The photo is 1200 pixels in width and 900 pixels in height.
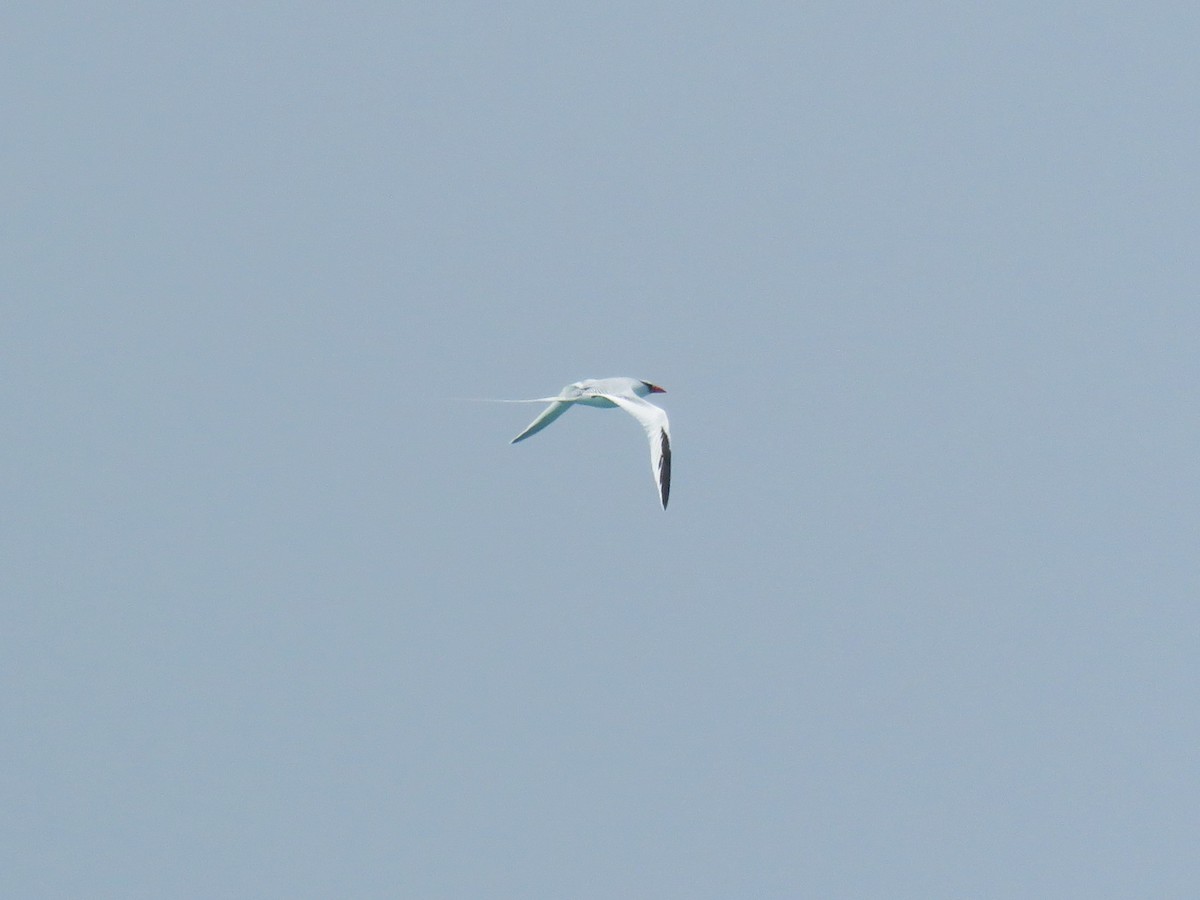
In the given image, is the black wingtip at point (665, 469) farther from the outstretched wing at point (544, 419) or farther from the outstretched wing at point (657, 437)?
the outstretched wing at point (544, 419)

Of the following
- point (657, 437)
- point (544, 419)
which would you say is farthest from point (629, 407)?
point (544, 419)

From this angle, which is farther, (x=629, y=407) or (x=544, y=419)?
(x=544, y=419)

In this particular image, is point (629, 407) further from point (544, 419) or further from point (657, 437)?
point (544, 419)

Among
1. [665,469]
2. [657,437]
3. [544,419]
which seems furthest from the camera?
[544,419]

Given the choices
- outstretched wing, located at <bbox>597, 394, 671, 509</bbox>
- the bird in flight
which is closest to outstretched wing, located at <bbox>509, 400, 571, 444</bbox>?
the bird in flight

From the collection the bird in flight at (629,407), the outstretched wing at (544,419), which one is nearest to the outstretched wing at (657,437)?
the bird in flight at (629,407)

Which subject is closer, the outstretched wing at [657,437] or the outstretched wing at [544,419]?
the outstretched wing at [657,437]

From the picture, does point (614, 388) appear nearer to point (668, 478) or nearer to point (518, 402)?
point (518, 402)
